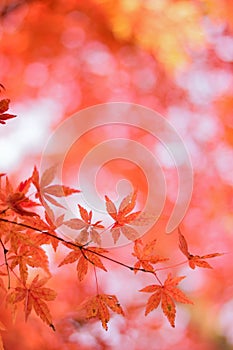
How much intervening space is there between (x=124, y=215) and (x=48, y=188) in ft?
0.36

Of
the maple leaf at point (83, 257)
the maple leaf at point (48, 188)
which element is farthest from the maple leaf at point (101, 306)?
the maple leaf at point (48, 188)

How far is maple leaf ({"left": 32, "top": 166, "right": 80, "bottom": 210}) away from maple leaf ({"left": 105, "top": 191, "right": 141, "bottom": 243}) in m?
0.06

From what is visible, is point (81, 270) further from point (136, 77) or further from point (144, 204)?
point (136, 77)

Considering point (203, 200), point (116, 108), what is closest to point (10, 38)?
point (116, 108)

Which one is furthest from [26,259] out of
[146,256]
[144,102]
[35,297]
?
[144,102]

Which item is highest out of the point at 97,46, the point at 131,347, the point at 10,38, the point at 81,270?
the point at 97,46

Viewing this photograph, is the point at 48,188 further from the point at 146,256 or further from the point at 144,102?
the point at 144,102

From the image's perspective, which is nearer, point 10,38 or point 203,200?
point 10,38

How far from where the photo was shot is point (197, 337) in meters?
2.43

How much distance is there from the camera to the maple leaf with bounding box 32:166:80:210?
0.71 m

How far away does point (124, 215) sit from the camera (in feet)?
2.38

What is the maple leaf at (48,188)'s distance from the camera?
0.71m

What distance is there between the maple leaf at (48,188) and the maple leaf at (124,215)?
0.18 ft

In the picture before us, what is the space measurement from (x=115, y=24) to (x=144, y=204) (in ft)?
2.58
